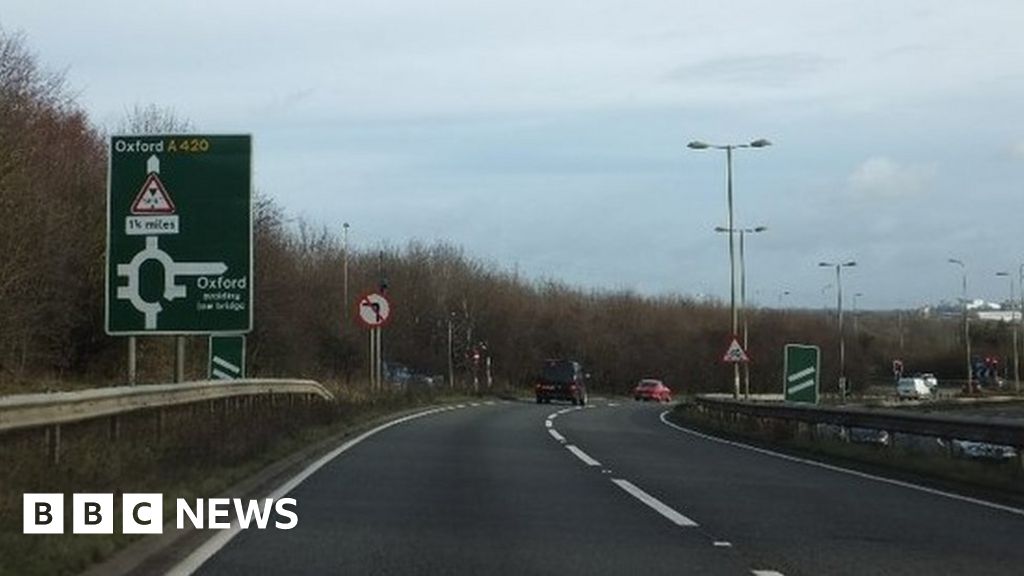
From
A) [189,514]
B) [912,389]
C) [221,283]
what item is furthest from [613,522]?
[912,389]

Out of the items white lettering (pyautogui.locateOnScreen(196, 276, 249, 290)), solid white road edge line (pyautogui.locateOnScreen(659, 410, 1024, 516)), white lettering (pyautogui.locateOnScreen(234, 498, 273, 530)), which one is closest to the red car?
solid white road edge line (pyautogui.locateOnScreen(659, 410, 1024, 516))

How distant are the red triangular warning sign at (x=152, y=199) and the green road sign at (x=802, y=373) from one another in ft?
54.4

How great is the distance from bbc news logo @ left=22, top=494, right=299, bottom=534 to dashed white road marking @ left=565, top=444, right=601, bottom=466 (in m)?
7.74

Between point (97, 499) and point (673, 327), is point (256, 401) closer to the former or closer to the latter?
point (97, 499)

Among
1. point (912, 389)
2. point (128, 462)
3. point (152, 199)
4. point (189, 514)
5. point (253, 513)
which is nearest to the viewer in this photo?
point (189, 514)

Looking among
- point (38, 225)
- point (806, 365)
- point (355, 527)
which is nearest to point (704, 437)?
point (806, 365)

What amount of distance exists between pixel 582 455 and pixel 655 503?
8.33 metres

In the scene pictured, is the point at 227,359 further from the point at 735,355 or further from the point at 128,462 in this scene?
the point at 128,462

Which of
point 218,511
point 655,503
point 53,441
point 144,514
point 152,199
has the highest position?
point 152,199

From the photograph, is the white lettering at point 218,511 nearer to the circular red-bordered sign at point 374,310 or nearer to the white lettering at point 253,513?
the white lettering at point 253,513

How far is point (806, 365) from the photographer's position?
1270 inches

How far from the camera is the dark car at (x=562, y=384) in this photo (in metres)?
65.3

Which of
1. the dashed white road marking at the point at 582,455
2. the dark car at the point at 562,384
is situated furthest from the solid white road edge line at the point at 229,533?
the dark car at the point at 562,384

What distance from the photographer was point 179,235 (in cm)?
2053
